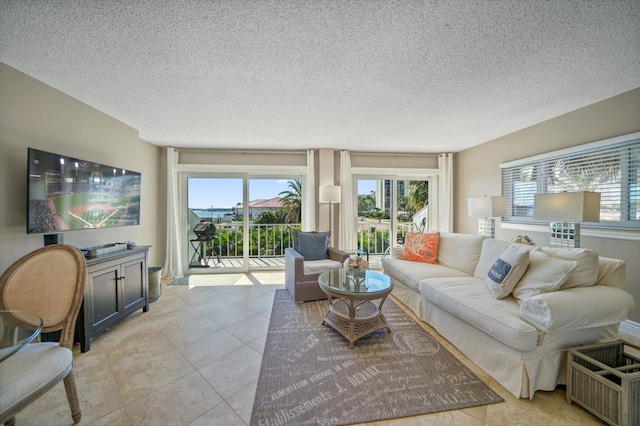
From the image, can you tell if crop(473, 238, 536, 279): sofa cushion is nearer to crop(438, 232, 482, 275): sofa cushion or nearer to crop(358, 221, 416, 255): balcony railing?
crop(438, 232, 482, 275): sofa cushion

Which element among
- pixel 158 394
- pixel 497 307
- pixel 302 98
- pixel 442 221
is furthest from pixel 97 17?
pixel 442 221

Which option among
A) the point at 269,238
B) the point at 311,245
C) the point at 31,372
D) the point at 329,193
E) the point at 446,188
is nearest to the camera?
the point at 31,372

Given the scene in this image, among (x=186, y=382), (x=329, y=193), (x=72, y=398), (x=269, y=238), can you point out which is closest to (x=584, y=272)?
(x=329, y=193)

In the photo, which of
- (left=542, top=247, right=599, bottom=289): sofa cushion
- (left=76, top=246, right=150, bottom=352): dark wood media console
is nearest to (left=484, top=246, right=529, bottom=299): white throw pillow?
(left=542, top=247, right=599, bottom=289): sofa cushion

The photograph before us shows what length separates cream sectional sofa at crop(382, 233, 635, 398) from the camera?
154 cm

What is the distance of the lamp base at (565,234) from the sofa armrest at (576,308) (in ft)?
2.87

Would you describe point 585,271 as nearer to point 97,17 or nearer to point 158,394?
point 158,394

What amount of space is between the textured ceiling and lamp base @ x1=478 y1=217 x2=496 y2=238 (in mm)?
1518

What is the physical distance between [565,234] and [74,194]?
5.00m

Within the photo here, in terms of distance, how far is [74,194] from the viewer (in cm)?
230

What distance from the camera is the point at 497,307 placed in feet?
6.01

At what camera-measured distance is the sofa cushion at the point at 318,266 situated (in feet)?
10.3

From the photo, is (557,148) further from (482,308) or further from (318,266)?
(318,266)

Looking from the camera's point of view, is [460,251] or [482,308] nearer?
[482,308]
